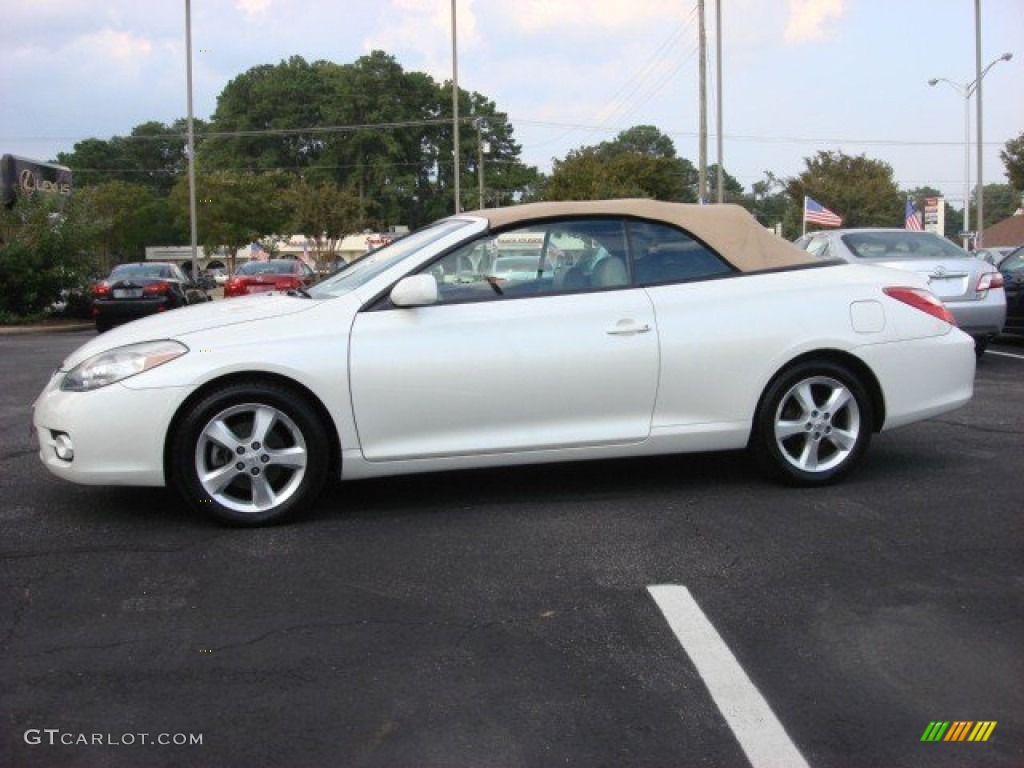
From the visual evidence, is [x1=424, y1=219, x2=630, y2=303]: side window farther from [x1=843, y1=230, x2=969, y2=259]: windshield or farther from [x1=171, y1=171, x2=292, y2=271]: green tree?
[x1=171, y1=171, x2=292, y2=271]: green tree

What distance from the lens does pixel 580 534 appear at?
16.2ft

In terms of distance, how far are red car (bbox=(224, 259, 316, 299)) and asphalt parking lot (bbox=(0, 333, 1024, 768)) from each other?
53.7 feet

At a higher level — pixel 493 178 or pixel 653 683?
pixel 493 178

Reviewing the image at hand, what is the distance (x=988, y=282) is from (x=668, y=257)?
21.8 ft

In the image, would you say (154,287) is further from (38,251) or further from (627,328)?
(627,328)

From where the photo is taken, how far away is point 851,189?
53031mm

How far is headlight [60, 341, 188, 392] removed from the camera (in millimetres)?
4914

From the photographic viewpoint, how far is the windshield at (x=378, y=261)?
544 centimetres

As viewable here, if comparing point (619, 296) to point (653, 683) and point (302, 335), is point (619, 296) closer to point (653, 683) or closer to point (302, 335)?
point (302, 335)

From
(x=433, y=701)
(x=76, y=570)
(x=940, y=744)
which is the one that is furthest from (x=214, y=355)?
(x=940, y=744)

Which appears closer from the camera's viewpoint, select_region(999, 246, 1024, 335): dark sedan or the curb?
select_region(999, 246, 1024, 335): dark sedan

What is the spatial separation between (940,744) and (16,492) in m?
4.87

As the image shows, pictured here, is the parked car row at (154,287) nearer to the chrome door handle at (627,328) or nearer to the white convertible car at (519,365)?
the white convertible car at (519,365)

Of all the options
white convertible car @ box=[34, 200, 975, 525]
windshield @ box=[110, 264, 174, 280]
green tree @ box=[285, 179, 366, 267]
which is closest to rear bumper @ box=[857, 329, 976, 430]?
white convertible car @ box=[34, 200, 975, 525]
